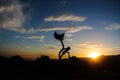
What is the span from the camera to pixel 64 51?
27547 millimetres

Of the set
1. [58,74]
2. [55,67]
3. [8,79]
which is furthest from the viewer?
[55,67]

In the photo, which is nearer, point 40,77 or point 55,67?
point 40,77

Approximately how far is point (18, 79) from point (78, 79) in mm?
7673

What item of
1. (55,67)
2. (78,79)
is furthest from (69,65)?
(78,79)

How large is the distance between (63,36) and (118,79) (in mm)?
9548

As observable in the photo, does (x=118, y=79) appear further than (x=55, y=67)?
No

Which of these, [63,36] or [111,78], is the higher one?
[63,36]

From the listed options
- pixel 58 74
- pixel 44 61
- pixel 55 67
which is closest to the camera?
pixel 58 74

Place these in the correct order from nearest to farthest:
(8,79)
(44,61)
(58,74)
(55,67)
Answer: (8,79), (58,74), (55,67), (44,61)

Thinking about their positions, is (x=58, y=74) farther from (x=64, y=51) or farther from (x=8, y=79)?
(x=8, y=79)

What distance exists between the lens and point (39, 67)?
31.0 meters

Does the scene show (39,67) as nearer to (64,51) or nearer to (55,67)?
(55,67)

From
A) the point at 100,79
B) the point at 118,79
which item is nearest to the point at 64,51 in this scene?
the point at 100,79

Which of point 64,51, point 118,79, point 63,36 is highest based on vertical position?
point 63,36
